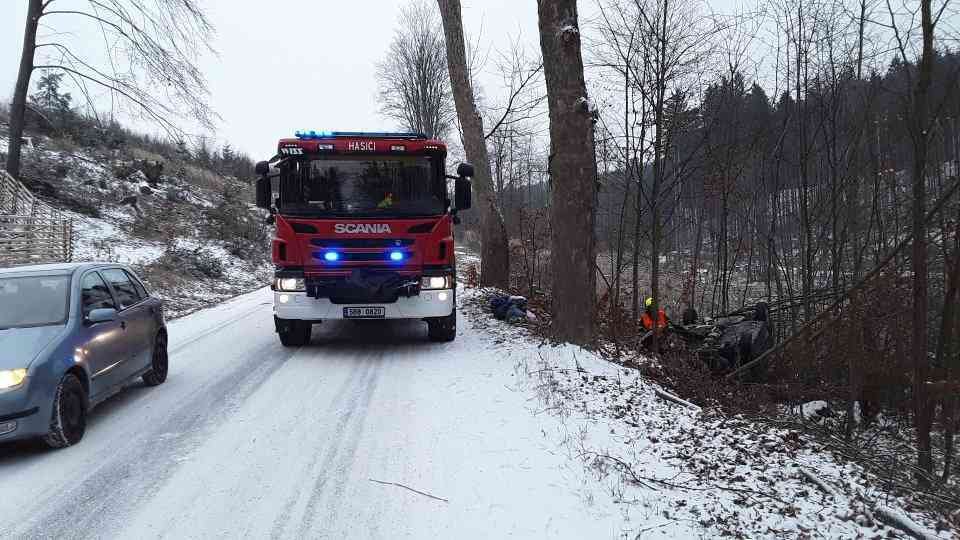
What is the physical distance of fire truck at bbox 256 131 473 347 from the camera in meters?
8.68

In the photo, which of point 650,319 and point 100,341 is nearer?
point 100,341

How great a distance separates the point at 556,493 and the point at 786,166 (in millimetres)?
12729

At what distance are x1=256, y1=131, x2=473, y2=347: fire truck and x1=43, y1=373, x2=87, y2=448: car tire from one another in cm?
370

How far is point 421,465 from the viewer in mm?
4586

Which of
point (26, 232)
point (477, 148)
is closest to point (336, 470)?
point (477, 148)

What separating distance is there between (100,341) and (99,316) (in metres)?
0.29

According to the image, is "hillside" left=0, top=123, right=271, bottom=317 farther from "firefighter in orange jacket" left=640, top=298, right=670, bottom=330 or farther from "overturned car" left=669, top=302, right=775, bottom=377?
"overturned car" left=669, top=302, right=775, bottom=377

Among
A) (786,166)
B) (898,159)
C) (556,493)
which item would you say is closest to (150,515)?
(556,493)

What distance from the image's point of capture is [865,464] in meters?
5.84

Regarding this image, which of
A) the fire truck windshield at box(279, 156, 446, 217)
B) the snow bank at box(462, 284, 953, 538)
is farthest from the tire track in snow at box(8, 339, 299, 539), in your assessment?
the snow bank at box(462, 284, 953, 538)

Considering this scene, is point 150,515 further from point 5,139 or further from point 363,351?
point 5,139

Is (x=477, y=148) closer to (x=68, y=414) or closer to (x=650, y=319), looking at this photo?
(x=650, y=319)

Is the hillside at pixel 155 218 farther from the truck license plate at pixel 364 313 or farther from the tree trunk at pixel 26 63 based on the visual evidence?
the truck license plate at pixel 364 313

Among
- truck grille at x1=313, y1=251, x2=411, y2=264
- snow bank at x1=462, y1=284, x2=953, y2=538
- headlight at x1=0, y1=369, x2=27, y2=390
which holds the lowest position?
snow bank at x1=462, y1=284, x2=953, y2=538
